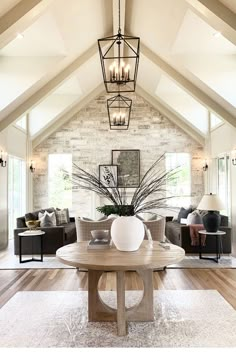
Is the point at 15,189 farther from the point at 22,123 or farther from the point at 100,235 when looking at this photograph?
the point at 100,235

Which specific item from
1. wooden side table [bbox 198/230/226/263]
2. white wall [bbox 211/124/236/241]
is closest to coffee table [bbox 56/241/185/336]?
wooden side table [bbox 198/230/226/263]

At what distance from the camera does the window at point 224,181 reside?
26.3 feet

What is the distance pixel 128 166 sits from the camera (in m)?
10.1

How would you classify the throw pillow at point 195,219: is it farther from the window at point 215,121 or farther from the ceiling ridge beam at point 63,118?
the ceiling ridge beam at point 63,118

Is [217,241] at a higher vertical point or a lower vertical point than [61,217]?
lower

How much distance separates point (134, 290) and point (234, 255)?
2.87 metres

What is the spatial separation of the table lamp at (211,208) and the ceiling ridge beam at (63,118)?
17.6 ft

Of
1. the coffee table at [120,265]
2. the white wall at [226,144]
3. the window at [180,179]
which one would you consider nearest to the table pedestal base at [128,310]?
the coffee table at [120,265]

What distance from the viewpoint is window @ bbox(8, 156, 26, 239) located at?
847 centimetres

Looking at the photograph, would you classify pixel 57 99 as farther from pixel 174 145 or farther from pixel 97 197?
pixel 174 145

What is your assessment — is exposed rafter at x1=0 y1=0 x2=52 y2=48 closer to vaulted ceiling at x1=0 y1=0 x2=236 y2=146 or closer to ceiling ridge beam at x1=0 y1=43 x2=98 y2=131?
vaulted ceiling at x1=0 y1=0 x2=236 y2=146

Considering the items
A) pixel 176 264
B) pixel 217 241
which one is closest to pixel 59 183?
pixel 176 264

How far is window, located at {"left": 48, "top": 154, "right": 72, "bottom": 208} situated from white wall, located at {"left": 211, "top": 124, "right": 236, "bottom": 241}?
4.28 m

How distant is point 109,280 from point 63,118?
6.22 m
